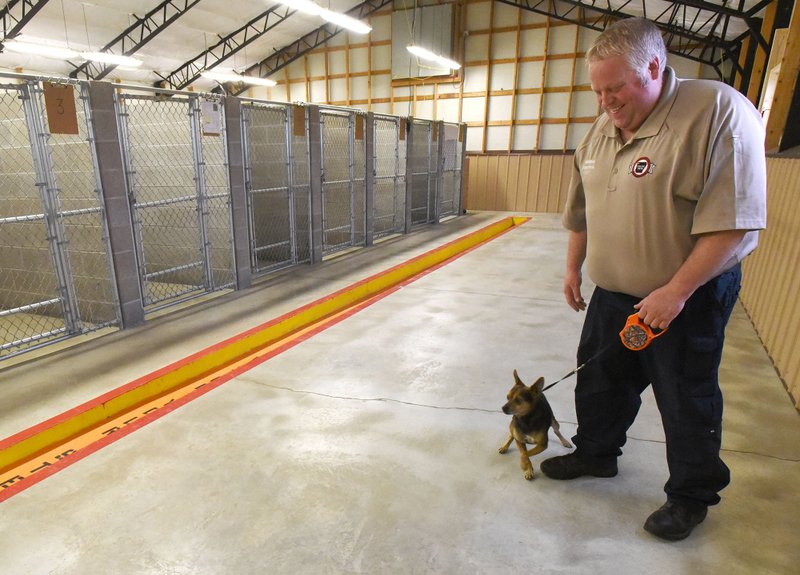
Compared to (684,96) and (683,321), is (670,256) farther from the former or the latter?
(684,96)

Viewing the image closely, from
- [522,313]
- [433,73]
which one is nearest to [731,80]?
[433,73]

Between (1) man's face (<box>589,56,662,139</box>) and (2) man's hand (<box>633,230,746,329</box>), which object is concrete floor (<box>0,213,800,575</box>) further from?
(1) man's face (<box>589,56,662,139</box>)

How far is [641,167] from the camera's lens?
159 centimetres

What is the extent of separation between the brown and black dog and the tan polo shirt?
0.60 metres

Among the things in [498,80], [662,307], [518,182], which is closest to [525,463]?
[662,307]

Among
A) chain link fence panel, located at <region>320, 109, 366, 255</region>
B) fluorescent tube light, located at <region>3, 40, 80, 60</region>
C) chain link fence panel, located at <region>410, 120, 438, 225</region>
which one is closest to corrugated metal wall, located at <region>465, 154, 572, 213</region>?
chain link fence panel, located at <region>410, 120, 438, 225</region>

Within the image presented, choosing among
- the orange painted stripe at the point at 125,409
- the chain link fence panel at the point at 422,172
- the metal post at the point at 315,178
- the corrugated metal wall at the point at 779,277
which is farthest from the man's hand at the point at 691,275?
the chain link fence panel at the point at 422,172

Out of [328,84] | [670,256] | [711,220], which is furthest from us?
[328,84]

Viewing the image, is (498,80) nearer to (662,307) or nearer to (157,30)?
(157,30)

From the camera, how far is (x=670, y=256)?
1.62m

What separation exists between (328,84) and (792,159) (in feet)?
54.5

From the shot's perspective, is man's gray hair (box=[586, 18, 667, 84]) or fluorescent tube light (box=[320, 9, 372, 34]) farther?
fluorescent tube light (box=[320, 9, 372, 34])

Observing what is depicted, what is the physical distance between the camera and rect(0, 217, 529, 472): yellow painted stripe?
2.70 meters

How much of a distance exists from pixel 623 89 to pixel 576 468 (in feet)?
5.36
